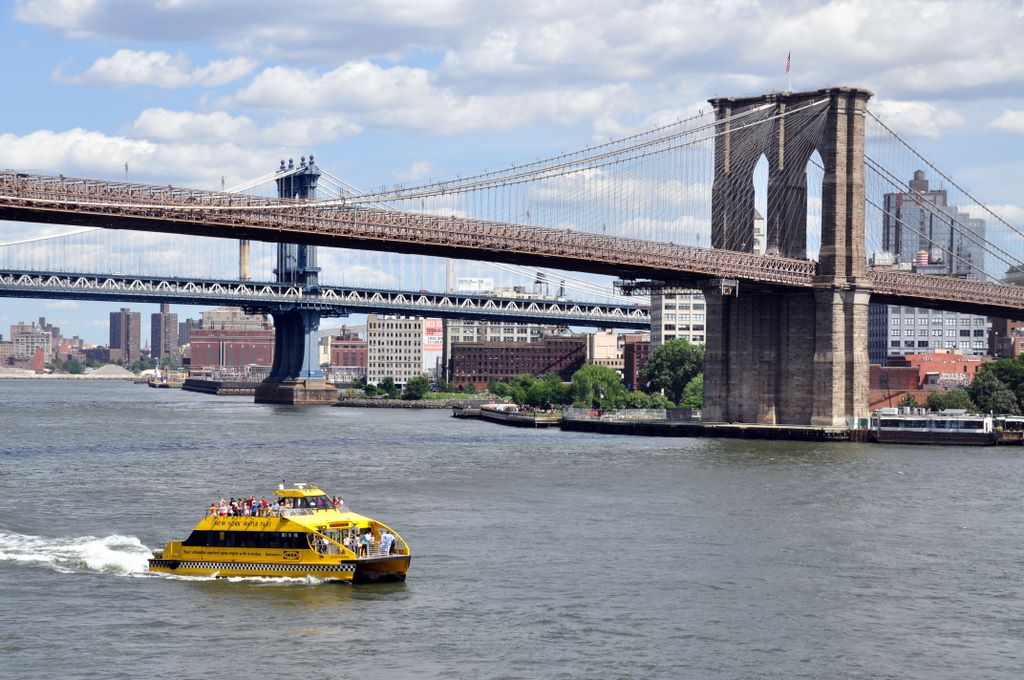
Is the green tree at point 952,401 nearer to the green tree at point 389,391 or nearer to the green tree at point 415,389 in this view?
the green tree at point 415,389

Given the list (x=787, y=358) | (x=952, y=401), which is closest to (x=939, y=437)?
(x=787, y=358)

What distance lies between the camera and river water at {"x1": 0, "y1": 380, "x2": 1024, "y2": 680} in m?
27.2

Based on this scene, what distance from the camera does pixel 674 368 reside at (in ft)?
430

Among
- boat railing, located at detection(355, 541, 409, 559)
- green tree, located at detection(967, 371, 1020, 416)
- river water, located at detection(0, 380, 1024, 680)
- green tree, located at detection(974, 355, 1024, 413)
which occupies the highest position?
green tree, located at detection(974, 355, 1024, 413)

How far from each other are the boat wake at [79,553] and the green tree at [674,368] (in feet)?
305

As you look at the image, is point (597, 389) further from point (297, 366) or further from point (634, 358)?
point (634, 358)

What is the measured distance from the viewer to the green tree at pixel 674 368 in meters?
129

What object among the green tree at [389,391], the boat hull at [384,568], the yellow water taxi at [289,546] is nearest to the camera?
the boat hull at [384,568]

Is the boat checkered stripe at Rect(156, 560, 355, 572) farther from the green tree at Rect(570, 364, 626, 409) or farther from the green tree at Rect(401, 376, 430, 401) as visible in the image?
the green tree at Rect(401, 376, 430, 401)

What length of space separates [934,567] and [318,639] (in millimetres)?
14783

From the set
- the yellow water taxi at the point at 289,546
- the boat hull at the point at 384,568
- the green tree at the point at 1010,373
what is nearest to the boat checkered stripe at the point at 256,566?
the yellow water taxi at the point at 289,546

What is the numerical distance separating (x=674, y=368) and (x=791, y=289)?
48.3m

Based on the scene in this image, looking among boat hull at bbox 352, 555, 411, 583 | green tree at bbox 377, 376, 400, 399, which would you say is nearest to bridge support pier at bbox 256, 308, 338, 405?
green tree at bbox 377, 376, 400, 399

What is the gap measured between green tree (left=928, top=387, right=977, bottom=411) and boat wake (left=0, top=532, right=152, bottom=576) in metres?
66.3
